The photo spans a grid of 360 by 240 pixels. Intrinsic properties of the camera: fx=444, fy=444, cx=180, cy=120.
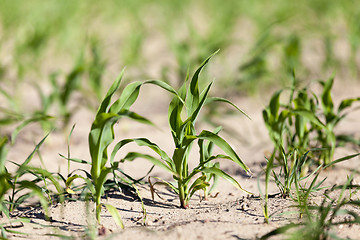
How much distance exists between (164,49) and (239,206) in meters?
3.16

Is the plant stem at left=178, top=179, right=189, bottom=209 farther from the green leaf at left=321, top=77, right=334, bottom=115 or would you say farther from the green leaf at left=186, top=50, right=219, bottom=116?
the green leaf at left=321, top=77, right=334, bottom=115

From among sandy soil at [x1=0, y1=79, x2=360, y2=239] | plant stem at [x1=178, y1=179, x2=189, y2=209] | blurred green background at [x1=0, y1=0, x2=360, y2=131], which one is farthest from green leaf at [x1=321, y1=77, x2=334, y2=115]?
plant stem at [x1=178, y1=179, x2=189, y2=209]

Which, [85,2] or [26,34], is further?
[85,2]

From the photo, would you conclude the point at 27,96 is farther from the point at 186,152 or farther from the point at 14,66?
the point at 186,152

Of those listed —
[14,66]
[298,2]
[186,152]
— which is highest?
[298,2]

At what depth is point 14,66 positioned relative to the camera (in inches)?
151

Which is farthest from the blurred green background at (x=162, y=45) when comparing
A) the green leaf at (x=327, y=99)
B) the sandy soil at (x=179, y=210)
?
the green leaf at (x=327, y=99)

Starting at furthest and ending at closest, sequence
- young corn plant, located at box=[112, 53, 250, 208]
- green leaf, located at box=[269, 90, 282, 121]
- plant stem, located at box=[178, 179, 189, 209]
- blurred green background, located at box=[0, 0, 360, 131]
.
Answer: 1. blurred green background, located at box=[0, 0, 360, 131]
2. green leaf, located at box=[269, 90, 282, 121]
3. plant stem, located at box=[178, 179, 189, 209]
4. young corn plant, located at box=[112, 53, 250, 208]

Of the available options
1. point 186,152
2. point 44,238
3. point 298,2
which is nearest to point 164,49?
point 298,2

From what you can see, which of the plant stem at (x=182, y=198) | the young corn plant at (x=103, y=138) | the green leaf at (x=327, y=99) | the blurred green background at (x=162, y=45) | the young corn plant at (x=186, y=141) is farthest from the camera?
the blurred green background at (x=162, y=45)

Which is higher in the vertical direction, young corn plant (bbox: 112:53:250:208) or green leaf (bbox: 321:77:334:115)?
green leaf (bbox: 321:77:334:115)

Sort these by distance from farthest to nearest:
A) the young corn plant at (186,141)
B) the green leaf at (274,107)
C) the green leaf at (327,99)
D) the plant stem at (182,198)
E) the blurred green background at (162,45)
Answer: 1. the blurred green background at (162,45)
2. the green leaf at (327,99)
3. the green leaf at (274,107)
4. the plant stem at (182,198)
5. the young corn plant at (186,141)

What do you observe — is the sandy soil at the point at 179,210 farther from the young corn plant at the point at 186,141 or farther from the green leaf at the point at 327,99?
the green leaf at the point at 327,99

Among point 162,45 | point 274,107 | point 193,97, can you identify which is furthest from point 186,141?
point 162,45
